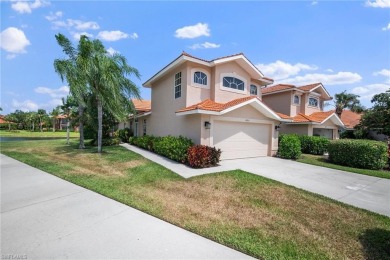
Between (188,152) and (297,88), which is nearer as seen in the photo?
(188,152)

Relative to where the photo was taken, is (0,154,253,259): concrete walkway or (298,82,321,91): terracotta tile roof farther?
(298,82,321,91): terracotta tile roof

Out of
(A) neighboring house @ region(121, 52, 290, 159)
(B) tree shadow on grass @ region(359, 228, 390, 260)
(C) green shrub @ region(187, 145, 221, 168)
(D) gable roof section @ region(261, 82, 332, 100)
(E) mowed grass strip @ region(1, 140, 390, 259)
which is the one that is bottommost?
(B) tree shadow on grass @ region(359, 228, 390, 260)

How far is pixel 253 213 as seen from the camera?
5.38 m

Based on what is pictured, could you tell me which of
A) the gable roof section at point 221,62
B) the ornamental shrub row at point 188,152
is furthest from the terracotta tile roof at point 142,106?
the ornamental shrub row at point 188,152

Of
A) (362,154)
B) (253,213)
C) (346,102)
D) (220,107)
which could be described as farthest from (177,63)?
(346,102)

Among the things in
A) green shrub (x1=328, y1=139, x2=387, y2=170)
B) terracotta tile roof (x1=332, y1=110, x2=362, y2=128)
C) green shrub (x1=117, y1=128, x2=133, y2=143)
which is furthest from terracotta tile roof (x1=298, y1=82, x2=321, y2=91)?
green shrub (x1=117, y1=128, x2=133, y2=143)

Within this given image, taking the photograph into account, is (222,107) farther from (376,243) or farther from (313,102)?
(313,102)

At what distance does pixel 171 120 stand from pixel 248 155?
575 centimetres

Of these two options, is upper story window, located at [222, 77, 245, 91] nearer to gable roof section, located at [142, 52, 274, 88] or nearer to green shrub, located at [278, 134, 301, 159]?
gable roof section, located at [142, 52, 274, 88]

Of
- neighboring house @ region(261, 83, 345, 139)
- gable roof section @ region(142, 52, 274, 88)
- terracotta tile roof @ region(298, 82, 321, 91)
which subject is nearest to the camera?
gable roof section @ region(142, 52, 274, 88)

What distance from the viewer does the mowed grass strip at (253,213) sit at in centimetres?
400

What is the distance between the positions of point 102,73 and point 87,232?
10993 millimetres

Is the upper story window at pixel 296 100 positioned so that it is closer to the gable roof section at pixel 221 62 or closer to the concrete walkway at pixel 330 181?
the gable roof section at pixel 221 62

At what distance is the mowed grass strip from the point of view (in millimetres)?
4004
